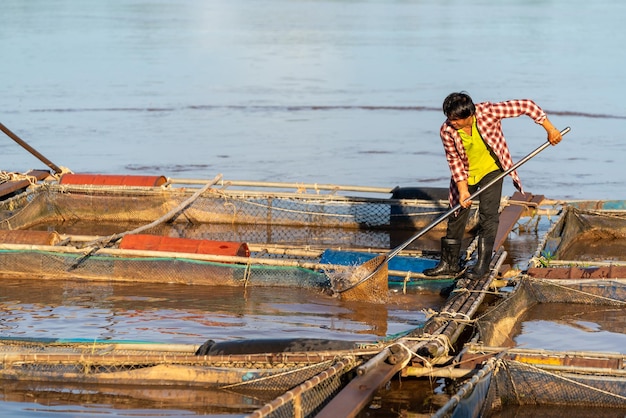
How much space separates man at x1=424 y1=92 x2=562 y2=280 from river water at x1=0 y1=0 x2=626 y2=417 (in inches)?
24.6

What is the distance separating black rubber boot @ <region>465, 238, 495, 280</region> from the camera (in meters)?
7.05

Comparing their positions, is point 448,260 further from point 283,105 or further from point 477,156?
point 283,105

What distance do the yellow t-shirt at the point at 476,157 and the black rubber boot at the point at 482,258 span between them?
412 mm

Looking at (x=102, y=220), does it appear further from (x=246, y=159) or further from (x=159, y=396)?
(x=159, y=396)

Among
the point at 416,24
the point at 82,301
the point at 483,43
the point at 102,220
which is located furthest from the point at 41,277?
the point at 416,24

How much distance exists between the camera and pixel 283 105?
18281 millimetres

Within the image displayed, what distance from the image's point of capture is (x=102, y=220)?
10.1m

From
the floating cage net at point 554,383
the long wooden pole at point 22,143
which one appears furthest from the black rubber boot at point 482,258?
the long wooden pole at point 22,143

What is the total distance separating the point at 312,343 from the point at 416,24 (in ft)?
108

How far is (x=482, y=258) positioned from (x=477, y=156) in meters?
0.71

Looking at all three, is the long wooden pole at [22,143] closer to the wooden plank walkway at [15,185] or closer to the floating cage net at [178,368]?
the wooden plank walkway at [15,185]

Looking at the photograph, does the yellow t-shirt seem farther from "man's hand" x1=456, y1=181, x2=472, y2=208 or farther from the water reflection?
the water reflection

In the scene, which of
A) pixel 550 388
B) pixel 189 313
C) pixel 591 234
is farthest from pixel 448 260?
pixel 591 234

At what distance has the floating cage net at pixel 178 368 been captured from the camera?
5430 millimetres
